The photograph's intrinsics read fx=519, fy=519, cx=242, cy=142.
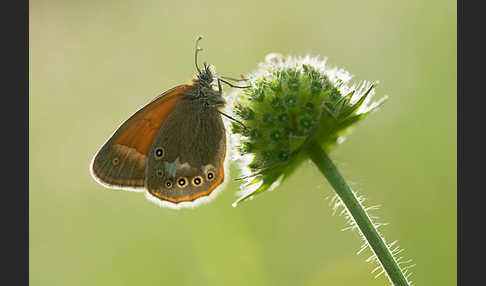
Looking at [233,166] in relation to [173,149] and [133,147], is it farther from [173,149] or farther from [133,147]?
[133,147]

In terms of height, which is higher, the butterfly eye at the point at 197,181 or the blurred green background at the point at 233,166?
the blurred green background at the point at 233,166

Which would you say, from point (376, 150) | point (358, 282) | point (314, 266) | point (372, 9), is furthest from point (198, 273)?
point (372, 9)

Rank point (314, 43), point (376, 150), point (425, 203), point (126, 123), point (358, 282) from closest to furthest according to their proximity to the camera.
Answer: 1. point (126, 123)
2. point (358, 282)
3. point (425, 203)
4. point (376, 150)
5. point (314, 43)

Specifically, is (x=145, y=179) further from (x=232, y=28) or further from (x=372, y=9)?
(x=372, y=9)

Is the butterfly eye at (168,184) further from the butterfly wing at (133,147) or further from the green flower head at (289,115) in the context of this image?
the green flower head at (289,115)

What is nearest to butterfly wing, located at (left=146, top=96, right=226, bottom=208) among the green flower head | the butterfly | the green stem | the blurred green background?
the butterfly

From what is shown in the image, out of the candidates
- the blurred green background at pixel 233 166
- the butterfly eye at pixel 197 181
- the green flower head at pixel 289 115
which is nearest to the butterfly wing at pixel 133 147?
the butterfly eye at pixel 197 181

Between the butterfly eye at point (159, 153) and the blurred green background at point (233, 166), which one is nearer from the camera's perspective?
the butterfly eye at point (159, 153)
